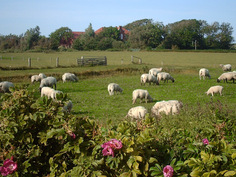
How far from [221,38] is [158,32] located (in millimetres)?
21291

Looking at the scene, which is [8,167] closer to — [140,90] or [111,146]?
[111,146]

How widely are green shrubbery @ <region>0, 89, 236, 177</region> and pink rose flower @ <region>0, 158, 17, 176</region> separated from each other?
0.09 m

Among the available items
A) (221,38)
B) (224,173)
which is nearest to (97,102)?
(224,173)

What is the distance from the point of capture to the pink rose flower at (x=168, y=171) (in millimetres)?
3641

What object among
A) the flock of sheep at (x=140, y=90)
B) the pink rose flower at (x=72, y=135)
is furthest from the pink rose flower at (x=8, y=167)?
the flock of sheep at (x=140, y=90)

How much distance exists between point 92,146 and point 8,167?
1.23m

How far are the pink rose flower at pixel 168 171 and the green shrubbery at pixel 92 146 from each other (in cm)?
7

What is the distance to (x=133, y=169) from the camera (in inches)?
148

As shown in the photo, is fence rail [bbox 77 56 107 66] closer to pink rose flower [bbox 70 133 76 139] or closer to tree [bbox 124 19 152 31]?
pink rose flower [bbox 70 133 76 139]

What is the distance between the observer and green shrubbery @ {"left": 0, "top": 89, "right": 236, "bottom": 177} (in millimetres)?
3834

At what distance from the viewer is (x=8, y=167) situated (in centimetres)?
421

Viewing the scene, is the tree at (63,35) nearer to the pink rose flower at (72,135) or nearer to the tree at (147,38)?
the tree at (147,38)

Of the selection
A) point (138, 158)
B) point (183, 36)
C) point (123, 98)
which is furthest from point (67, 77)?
point (183, 36)

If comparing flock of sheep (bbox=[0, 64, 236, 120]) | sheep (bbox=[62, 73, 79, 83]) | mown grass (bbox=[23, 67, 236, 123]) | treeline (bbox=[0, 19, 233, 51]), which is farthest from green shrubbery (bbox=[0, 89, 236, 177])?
→ treeline (bbox=[0, 19, 233, 51])
